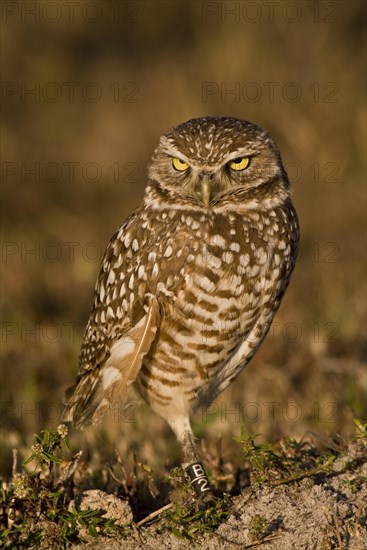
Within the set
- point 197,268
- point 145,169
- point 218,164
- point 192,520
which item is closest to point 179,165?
point 218,164

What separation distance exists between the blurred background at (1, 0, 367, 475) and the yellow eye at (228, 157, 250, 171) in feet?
4.14

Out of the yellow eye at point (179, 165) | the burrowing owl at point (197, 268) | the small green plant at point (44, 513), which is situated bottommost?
the small green plant at point (44, 513)

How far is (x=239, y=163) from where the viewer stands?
3.91 m

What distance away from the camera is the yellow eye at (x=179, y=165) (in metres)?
3.94

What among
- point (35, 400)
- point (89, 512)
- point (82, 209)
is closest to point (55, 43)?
point (82, 209)

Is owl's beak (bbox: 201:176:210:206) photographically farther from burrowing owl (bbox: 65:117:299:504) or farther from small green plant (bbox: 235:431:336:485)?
small green plant (bbox: 235:431:336:485)

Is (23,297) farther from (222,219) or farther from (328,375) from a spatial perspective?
(222,219)

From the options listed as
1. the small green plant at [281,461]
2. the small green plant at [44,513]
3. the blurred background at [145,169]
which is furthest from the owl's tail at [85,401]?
the small green plant at [281,461]

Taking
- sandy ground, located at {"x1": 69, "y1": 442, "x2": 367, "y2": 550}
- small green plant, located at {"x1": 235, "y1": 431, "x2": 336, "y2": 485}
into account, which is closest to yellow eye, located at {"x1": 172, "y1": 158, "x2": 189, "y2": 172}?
small green plant, located at {"x1": 235, "y1": 431, "x2": 336, "y2": 485}

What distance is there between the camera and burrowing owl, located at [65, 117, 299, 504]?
3814 millimetres

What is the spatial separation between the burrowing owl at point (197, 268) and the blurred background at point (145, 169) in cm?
40

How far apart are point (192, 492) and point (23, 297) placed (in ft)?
13.5

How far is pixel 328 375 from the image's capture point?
559cm

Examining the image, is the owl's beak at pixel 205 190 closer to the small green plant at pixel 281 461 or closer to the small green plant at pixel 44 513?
the small green plant at pixel 281 461
